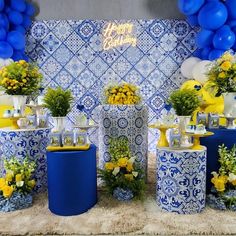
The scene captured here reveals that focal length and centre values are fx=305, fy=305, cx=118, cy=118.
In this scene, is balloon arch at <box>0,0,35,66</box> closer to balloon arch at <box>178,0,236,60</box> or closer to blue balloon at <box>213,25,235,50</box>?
balloon arch at <box>178,0,236,60</box>

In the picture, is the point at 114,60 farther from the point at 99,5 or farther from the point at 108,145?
the point at 108,145

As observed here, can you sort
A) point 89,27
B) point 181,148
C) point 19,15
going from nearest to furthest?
1. point 181,148
2. point 19,15
3. point 89,27

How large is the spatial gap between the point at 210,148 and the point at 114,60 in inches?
107

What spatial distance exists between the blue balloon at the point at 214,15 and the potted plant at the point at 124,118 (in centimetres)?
175

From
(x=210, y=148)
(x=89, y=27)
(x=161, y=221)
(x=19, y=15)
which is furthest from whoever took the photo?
(x=89, y=27)

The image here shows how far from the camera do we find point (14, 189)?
2.50 m

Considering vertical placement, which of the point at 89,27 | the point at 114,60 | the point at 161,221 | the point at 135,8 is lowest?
the point at 161,221

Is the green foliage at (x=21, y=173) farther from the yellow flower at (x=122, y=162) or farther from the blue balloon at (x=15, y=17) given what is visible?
the blue balloon at (x=15, y=17)

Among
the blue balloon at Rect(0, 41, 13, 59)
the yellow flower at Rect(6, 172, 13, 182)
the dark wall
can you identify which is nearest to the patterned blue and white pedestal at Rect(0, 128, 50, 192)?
the yellow flower at Rect(6, 172, 13, 182)

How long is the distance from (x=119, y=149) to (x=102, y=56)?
245cm

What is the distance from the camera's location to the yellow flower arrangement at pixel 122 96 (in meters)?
2.95

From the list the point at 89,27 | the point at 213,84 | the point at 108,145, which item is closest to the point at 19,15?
the point at 89,27

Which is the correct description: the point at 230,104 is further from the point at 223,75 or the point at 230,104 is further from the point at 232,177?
the point at 232,177

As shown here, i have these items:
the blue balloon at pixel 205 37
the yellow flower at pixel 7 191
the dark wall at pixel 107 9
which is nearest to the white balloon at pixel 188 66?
the blue balloon at pixel 205 37
